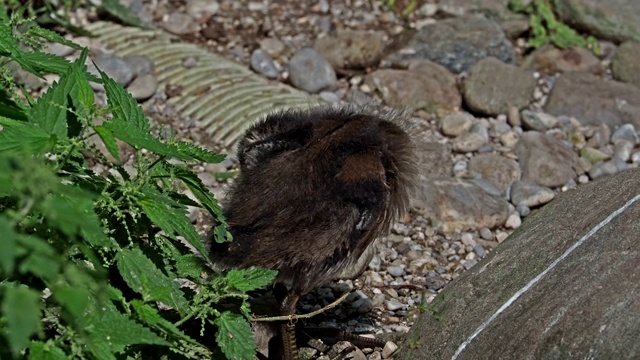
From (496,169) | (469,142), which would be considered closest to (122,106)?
(496,169)

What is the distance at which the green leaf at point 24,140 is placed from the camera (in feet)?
10.5

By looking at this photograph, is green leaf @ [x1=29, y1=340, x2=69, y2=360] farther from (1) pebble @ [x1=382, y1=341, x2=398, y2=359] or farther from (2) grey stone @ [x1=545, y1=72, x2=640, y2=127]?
(2) grey stone @ [x1=545, y1=72, x2=640, y2=127]

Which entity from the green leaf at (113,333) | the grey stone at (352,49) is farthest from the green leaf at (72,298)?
the grey stone at (352,49)

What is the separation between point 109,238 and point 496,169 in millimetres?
3452

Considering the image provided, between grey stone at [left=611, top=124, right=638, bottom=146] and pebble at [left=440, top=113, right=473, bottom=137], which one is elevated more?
pebble at [left=440, top=113, right=473, bottom=137]

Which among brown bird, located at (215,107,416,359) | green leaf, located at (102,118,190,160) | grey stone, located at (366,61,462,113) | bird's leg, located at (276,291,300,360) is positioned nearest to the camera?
green leaf, located at (102,118,190,160)

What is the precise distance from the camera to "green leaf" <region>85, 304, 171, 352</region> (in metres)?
3.03

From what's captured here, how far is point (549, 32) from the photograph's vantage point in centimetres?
818

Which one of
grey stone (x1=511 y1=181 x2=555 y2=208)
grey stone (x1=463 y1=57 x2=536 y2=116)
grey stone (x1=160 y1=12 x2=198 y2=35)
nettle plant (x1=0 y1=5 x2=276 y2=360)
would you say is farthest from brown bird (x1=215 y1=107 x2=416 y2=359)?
grey stone (x1=160 y1=12 x2=198 y2=35)

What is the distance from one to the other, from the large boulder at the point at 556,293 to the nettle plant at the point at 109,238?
0.86m

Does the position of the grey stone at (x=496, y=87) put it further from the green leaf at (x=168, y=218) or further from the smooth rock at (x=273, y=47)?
the green leaf at (x=168, y=218)

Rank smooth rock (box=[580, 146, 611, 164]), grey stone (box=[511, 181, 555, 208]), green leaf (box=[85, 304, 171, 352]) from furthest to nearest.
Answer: smooth rock (box=[580, 146, 611, 164])
grey stone (box=[511, 181, 555, 208])
green leaf (box=[85, 304, 171, 352])

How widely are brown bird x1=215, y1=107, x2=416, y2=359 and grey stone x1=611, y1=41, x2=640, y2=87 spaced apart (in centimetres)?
377

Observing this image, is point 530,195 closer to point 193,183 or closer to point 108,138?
point 193,183
